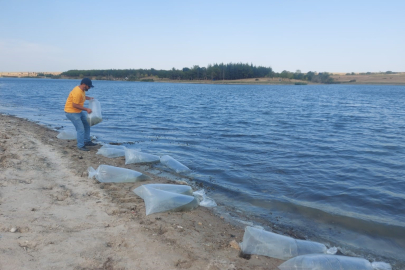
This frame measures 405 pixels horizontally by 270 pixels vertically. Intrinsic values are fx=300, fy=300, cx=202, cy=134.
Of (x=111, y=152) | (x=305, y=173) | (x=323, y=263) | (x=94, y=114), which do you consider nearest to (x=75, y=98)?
(x=94, y=114)

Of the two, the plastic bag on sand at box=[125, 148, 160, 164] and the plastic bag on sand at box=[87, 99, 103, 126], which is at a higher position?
the plastic bag on sand at box=[87, 99, 103, 126]

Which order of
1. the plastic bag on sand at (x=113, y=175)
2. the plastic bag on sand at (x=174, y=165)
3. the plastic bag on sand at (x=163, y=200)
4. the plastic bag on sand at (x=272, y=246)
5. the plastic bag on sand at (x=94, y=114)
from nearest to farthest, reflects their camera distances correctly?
the plastic bag on sand at (x=272, y=246) → the plastic bag on sand at (x=163, y=200) → the plastic bag on sand at (x=113, y=175) → the plastic bag on sand at (x=174, y=165) → the plastic bag on sand at (x=94, y=114)

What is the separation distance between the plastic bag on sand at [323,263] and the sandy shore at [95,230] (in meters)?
0.20

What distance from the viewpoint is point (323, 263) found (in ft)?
11.7

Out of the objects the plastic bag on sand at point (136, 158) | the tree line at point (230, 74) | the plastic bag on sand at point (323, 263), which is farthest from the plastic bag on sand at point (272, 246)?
the tree line at point (230, 74)

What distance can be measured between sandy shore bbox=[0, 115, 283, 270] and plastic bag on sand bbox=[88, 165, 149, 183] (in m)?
0.16

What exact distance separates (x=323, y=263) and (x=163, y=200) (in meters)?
2.52

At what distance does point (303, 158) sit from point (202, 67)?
13491 centimetres

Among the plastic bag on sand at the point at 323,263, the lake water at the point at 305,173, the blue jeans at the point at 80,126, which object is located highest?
the blue jeans at the point at 80,126

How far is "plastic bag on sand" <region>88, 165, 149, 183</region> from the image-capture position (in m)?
6.06

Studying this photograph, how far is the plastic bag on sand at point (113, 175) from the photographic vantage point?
239 inches

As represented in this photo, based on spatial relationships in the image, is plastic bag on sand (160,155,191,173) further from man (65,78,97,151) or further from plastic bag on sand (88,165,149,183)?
man (65,78,97,151)

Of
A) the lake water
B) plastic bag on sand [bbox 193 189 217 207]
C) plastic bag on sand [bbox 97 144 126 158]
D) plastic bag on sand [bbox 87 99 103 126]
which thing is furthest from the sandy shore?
plastic bag on sand [bbox 87 99 103 126]

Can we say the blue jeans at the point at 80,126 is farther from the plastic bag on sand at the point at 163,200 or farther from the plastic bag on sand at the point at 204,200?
the plastic bag on sand at the point at 204,200
